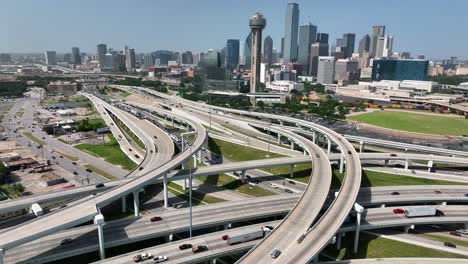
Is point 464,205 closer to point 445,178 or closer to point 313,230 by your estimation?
point 445,178

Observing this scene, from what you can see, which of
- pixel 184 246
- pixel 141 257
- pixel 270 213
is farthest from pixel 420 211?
pixel 141 257

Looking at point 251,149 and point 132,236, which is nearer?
point 132,236

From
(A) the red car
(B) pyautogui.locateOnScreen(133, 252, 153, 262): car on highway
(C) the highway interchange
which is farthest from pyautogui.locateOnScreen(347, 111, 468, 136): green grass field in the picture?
(B) pyautogui.locateOnScreen(133, 252, 153, 262): car on highway

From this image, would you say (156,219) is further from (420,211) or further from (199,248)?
(420,211)

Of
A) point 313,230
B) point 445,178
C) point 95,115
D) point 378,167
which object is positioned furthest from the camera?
Result: point 95,115

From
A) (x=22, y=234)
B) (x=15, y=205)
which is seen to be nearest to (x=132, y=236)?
(x=22, y=234)

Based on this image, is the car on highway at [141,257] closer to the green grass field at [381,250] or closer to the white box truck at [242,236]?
the white box truck at [242,236]

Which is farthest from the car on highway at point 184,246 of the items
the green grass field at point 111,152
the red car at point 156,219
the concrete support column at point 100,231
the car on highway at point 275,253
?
the green grass field at point 111,152

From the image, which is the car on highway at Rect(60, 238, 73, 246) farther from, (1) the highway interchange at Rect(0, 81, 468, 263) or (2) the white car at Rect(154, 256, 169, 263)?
(2) the white car at Rect(154, 256, 169, 263)
